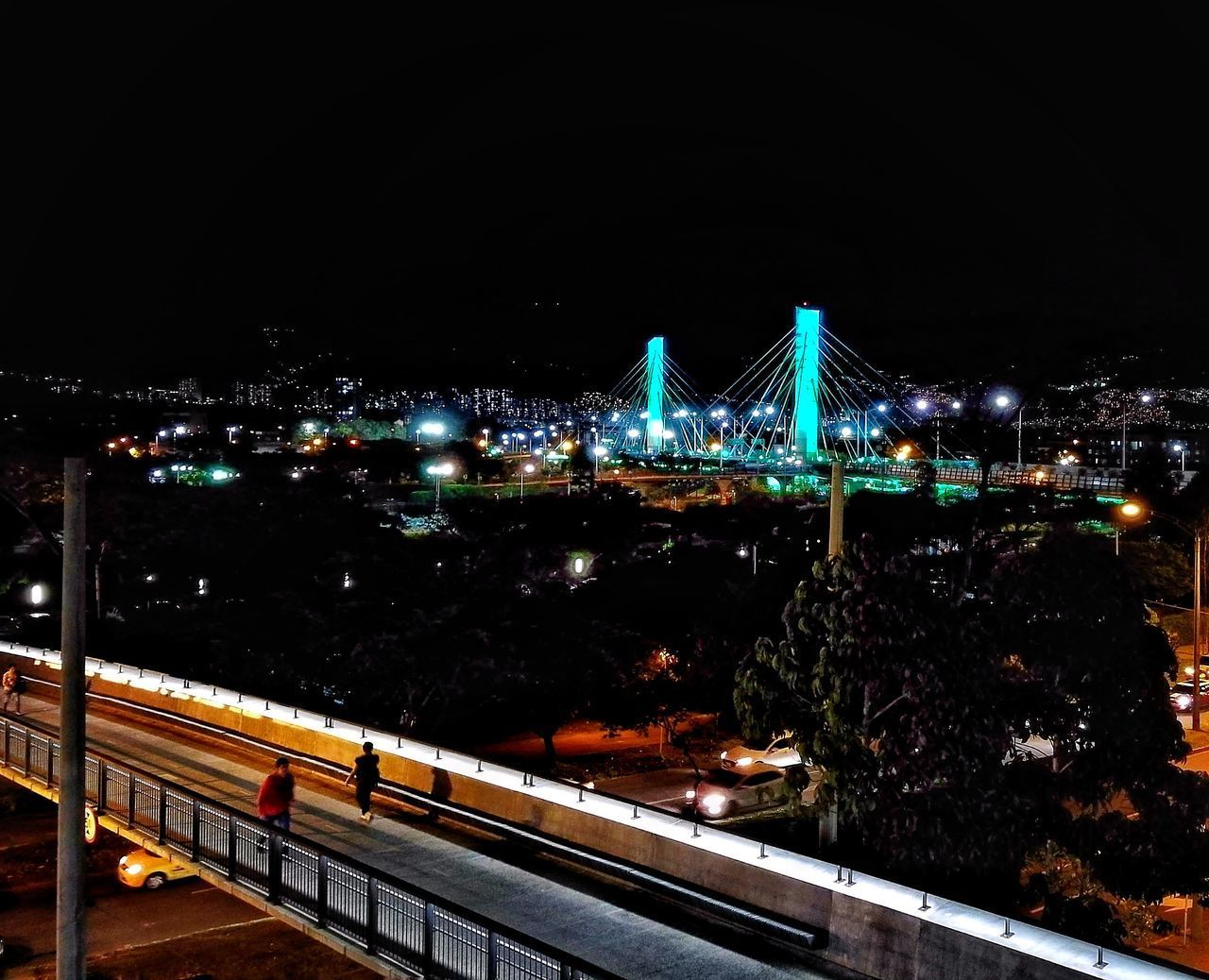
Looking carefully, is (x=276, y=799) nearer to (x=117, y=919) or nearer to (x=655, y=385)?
(x=117, y=919)

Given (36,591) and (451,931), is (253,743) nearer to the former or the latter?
(451,931)

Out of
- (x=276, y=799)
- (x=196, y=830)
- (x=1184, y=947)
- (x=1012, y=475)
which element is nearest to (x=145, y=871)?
(x=196, y=830)

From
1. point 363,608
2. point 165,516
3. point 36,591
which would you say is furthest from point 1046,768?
point 165,516

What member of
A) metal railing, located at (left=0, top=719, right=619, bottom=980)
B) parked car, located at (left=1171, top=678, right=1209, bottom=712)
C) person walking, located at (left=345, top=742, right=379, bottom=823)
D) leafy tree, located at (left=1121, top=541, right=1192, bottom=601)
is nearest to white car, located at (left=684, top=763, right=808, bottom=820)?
person walking, located at (left=345, top=742, right=379, bottom=823)

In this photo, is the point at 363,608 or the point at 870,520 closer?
the point at 363,608

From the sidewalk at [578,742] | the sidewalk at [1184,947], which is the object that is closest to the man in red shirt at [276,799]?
the sidewalk at [1184,947]

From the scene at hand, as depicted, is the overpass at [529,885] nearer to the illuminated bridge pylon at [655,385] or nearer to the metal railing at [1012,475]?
the metal railing at [1012,475]
